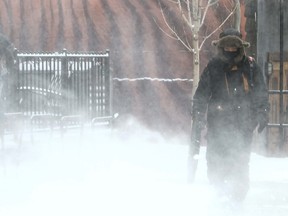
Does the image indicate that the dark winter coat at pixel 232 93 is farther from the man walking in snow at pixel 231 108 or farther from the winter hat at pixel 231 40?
the winter hat at pixel 231 40

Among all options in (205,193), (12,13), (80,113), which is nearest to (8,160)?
(80,113)

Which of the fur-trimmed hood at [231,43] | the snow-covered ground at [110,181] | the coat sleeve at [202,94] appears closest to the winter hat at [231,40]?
the fur-trimmed hood at [231,43]

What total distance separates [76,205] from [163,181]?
259cm

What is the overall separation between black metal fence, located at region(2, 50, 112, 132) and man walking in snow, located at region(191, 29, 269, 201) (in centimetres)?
583

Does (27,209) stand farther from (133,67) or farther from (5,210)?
(133,67)

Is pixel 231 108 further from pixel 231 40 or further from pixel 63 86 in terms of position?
pixel 63 86

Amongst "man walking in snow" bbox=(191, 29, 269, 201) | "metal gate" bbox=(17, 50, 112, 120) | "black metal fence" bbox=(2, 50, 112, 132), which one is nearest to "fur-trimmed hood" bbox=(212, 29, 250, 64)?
"man walking in snow" bbox=(191, 29, 269, 201)

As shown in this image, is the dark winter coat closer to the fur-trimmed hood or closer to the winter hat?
the fur-trimmed hood

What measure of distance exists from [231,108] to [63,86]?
7418mm

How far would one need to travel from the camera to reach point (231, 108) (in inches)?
296

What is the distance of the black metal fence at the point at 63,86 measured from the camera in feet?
44.7

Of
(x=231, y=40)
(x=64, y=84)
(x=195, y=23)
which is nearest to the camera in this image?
(x=231, y=40)

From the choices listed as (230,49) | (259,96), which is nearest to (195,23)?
(230,49)

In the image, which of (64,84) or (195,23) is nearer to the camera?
(64,84)
